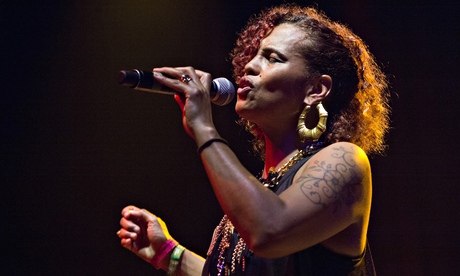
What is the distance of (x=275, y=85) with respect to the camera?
1.96 metres

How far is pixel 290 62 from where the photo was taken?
2.01m

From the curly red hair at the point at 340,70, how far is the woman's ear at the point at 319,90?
0.02 m

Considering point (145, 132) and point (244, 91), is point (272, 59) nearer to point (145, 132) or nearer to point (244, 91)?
point (244, 91)

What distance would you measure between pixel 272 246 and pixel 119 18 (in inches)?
100

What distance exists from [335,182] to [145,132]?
2.11 metres

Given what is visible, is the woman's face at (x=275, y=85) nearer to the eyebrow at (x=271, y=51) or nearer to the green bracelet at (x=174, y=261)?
the eyebrow at (x=271, y=51)

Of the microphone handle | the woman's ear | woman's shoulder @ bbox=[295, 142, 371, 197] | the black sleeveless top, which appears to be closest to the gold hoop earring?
the woman's ear

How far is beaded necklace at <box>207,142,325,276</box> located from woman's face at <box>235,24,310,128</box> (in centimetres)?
13

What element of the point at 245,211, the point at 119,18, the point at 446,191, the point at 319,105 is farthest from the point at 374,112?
the point at 119,18

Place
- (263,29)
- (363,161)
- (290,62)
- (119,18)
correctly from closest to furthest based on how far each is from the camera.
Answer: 1. (363,161)
2. (290,62)
3. (263,29)
4. (119,18)

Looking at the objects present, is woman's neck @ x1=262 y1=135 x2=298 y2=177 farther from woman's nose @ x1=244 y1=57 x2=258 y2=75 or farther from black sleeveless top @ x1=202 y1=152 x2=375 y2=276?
black sleeveless top @ x1=202 y1=152 x2=375 y2=276

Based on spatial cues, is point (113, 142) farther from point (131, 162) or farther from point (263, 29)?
point (263, 29)

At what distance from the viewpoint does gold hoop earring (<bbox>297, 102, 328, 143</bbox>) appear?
196 cm

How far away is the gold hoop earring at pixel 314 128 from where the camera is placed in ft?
6.44
